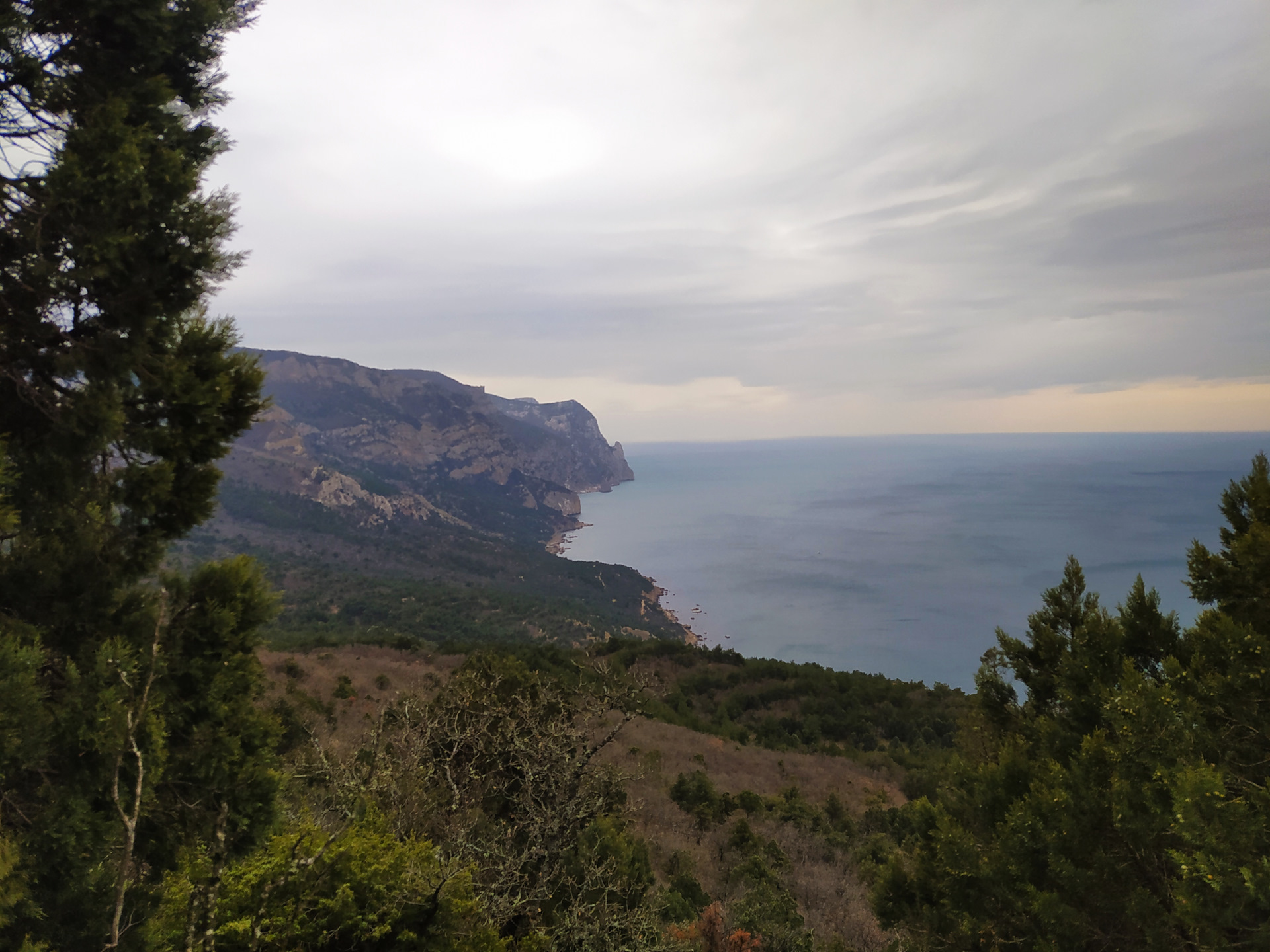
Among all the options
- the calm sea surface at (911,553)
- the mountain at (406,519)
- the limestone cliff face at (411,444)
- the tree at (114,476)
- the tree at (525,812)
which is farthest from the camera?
the limestone cliff face at (411,444)

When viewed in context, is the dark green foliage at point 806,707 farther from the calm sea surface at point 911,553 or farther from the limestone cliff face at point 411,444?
the limestone cliff face at point 411,444

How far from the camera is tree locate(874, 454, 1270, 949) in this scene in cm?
436

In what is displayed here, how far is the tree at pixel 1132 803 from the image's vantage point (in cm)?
436

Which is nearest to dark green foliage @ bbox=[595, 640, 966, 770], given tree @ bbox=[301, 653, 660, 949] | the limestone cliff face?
tree @ bbox=[301, 653, 660, 949]

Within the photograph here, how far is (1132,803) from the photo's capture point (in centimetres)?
565

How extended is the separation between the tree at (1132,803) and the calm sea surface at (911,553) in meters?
45.6

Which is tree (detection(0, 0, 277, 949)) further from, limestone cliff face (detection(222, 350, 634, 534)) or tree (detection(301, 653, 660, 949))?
limestone cliff face (detection(222, 350, 634, 534))

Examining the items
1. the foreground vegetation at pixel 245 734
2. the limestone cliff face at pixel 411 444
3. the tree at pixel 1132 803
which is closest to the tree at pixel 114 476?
the foreground vegetation at pixel 245 734

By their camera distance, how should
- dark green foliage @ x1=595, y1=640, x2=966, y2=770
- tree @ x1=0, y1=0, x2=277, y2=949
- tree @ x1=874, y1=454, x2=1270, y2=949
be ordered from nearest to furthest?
tree @ x1=0, y1=0, x2=277, y2=949, tree @ x1=874, y1=454, x2=1270, y2=949, dark green foliage @ x1=595, y1=640, x2=966, y2=770

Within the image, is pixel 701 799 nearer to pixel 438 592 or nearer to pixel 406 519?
pixel 438 592

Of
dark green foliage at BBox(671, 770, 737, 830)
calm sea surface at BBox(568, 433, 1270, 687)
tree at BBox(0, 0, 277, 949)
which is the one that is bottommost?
calm sea surface at BBox(568, 433, 1270, 687)

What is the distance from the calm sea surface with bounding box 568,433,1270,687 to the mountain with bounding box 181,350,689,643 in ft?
46.4

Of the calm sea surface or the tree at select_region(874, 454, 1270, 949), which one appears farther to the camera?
the calm sea surface

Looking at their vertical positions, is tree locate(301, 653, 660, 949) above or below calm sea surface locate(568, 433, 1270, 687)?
above
